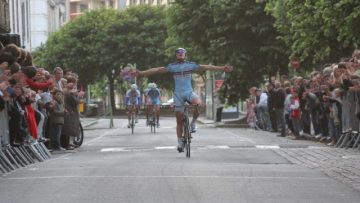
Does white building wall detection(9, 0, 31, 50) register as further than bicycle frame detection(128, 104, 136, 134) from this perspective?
Yes

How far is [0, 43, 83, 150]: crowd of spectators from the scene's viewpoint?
16406 millimetres

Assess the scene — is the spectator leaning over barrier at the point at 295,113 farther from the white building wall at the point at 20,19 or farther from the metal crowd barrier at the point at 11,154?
the white building wall at the point at 20,19

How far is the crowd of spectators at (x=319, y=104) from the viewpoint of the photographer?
2023 cm

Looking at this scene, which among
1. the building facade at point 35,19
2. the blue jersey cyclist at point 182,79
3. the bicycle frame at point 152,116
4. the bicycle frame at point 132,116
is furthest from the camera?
the building facade at point 35,19

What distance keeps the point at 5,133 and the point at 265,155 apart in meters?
4.92

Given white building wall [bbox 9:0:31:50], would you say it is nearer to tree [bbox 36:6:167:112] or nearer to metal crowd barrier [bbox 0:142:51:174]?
tree [bbox 36:6:167:112]

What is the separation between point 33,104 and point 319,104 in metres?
8.37

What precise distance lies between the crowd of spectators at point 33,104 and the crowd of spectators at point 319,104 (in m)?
6.16

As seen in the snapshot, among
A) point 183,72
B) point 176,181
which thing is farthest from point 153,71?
point 176,181

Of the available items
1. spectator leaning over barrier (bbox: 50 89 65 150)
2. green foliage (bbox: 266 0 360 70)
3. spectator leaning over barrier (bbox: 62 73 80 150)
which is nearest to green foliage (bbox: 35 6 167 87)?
green foliage (bbox: 266 0 360 70)

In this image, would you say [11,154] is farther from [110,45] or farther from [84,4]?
[84,4]

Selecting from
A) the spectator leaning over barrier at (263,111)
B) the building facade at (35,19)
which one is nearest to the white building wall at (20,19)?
the building facade at (35,19)

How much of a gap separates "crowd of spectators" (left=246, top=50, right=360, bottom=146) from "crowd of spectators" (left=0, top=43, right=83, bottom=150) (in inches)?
242

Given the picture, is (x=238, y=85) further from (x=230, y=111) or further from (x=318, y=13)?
(x=318, y=13)
